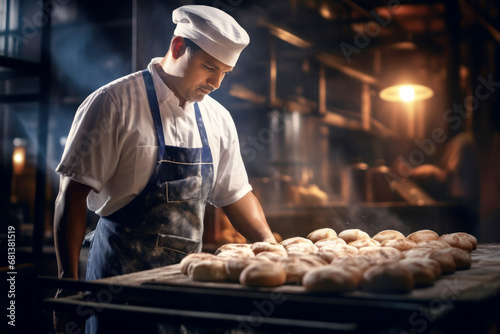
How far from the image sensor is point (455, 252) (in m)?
1.70

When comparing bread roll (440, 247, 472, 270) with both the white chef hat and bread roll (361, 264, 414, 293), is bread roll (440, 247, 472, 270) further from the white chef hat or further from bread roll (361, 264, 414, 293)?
the white chef hat

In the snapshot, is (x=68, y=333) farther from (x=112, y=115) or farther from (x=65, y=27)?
(x=65, y=27)

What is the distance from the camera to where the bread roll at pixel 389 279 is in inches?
50.2

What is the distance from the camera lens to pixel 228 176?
254 cm

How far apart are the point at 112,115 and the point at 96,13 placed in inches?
184

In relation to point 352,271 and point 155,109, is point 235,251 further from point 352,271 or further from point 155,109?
point 155,109

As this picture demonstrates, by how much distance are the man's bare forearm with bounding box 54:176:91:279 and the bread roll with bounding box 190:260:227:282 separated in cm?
68

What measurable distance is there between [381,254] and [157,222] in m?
0.94

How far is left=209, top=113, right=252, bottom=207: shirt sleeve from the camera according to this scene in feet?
8.31
